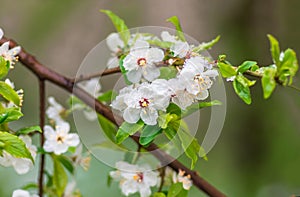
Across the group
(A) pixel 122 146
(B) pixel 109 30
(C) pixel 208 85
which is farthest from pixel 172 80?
(B) pixel 109 30

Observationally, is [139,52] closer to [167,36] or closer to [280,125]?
[167,36]

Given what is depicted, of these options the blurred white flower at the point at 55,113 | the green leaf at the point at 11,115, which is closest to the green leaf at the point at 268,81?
the green leaf at the point at 11,115

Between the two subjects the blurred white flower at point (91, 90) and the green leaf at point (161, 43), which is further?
the blurred white flower at point (91, 90)

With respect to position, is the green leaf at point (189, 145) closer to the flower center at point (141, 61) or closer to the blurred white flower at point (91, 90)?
the flower center at point (141, 61)

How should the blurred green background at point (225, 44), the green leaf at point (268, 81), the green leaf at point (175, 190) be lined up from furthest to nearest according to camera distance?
the blurred green background at point (225, 44)
the green leaf at point (175, 190)
the green leaf at point (268, 81)

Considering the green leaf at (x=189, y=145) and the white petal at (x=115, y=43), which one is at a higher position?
the white petal at (x=115, y=43)

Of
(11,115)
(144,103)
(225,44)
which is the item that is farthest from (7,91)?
(225,44)

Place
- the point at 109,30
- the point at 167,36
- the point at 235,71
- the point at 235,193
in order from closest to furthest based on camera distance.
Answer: the point at 235,71 → the point at 167,36 → the point at 235,193 → the point at 109,30
